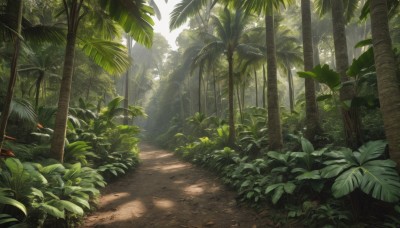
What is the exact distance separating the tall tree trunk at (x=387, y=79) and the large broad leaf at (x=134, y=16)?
5.00 meters

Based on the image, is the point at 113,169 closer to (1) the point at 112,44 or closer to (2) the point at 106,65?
(2) the point at 106,65

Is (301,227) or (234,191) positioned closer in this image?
(301,227)

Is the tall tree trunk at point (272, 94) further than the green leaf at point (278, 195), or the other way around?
the tall tree trunk at point (272, 94)

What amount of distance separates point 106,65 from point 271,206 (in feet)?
18.7

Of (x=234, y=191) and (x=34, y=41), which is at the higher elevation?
(x=34, y=41)

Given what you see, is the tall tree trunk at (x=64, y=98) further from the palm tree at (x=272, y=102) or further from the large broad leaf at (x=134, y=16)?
the palm tree at (x=272, y=102)

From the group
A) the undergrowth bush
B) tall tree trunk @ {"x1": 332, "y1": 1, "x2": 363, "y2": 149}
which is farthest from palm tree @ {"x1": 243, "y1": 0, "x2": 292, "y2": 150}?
tall tree trunk @ {"x1": 332, "y1": 1, "x2": 363, "y2": 149}

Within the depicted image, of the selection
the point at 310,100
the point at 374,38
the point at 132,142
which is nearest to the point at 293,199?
the point at 374,38

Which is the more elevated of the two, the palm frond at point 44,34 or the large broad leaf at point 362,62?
the palm frond at point 44,34

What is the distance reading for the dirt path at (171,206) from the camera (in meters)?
5.22

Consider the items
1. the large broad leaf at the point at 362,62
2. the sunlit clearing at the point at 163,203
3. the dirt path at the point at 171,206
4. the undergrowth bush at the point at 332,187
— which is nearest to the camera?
the undergrowth bush at the point at 332,187

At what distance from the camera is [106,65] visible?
23.7 ft

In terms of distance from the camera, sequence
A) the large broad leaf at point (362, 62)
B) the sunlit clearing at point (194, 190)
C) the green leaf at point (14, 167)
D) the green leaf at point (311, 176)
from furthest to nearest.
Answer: the sunlit clearing at point (194, 190), the large broad leaf at point (362, 62), the green leaf at point (311, 176), the green leaf at point (14, 167)

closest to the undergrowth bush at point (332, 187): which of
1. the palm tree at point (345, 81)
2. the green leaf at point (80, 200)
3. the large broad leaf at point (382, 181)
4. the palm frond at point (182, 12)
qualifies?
the large broad leaf at point (382, 181)
